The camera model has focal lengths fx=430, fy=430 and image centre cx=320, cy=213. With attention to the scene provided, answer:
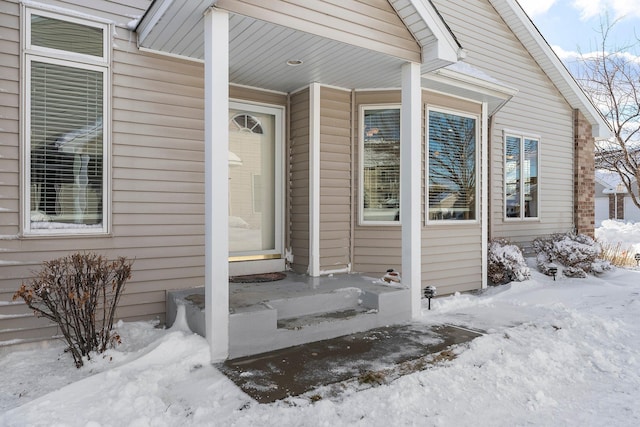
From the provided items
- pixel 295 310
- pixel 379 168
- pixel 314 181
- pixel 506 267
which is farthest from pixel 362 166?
pixel 506 267

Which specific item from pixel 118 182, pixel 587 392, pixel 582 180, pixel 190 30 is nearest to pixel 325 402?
pixel 587 392

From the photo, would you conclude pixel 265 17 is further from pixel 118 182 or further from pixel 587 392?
pixel 587 392

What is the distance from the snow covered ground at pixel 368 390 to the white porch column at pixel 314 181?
217cm

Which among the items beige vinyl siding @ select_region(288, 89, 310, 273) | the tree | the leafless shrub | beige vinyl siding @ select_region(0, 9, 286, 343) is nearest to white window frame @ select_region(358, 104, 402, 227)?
beige vinyl siding @ select_region(288, 89, 310, 273)

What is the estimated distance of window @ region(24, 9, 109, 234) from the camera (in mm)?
3916

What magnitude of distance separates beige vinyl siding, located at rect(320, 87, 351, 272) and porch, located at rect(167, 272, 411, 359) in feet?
2.13

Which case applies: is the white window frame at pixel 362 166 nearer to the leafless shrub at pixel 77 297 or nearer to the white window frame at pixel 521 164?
the leafless shrub at pixel 77 297

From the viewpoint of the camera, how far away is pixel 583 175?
33.7 ft

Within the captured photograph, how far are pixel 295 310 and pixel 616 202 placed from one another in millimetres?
26160

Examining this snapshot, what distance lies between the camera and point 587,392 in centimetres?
314

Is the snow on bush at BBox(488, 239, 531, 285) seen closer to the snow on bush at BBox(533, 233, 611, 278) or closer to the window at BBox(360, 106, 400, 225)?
the snow on bush at BBox(533, 233, 611, 278)

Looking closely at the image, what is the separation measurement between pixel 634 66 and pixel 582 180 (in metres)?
7.37

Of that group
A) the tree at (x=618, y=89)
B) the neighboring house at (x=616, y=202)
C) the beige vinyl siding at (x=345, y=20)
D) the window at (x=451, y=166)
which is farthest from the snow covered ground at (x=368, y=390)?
the neighboring house at (x=616, y=202)

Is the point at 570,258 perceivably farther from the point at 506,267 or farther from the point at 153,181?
the point at 153,181
